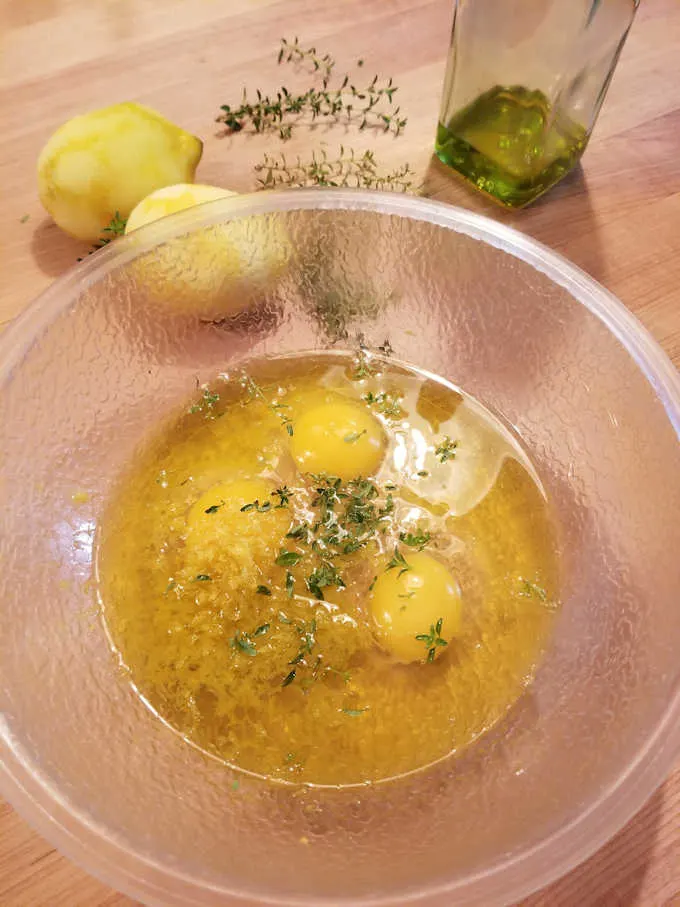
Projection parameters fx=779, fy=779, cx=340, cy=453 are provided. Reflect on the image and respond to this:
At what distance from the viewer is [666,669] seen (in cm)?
101

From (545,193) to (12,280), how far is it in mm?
1116

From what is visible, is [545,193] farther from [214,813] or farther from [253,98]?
[214,813]

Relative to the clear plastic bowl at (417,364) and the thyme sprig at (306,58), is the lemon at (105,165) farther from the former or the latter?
the thyme sprig at (306,58)

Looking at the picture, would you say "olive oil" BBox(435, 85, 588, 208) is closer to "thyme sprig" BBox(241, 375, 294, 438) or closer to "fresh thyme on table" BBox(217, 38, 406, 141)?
"fresh thyme on table" BBox(217, 38, 406, 141)

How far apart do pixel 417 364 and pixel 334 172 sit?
20.3 inches

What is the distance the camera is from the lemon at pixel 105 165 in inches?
54.7

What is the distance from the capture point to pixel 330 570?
1.22 m

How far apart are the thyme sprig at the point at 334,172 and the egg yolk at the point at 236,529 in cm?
73

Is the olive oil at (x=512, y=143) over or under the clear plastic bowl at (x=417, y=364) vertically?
over

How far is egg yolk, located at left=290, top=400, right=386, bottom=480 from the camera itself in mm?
1338

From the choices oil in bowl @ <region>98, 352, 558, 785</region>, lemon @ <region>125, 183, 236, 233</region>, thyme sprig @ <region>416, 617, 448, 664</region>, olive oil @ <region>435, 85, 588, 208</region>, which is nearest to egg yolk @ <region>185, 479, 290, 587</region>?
oil in bowl @ <region>98, 352, 558, 785</region>

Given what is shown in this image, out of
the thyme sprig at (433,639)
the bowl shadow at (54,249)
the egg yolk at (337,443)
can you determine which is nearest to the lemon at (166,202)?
the bowl shadow at (54,249)

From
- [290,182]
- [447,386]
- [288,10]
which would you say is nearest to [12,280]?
→ [290,182]

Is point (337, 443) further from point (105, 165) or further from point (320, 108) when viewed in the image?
point (320, 108)
